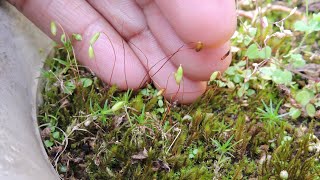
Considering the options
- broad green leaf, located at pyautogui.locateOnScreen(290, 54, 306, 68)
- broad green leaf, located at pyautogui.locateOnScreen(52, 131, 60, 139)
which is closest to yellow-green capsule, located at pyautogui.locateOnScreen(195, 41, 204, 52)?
broad green leaf, located at pyautogui.locateOnScreen(290, 54, 306, 68)

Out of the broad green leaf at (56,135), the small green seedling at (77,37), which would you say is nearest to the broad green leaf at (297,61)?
the small green seedling at (77,37)

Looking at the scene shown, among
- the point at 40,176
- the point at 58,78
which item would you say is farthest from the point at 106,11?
the point at 40,176

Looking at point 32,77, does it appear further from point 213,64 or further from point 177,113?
point 213,64

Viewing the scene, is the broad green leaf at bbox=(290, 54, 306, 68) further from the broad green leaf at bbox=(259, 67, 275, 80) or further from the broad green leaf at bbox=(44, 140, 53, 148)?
the broad green leaf at bbox=(44, 140, 53, 148)

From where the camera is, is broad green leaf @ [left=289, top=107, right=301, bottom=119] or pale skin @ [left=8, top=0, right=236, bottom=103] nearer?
pale skin @ [left=8, top=0, right=236, bottom=103]

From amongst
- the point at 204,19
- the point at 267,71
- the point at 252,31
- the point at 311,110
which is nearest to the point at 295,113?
the point at 311,110

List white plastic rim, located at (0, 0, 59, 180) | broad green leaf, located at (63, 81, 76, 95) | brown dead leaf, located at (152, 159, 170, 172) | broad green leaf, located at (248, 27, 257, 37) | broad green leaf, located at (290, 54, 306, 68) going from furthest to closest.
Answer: broad green leaf, located at (248, 27, 257, 37) → broad green leaf, located at (290, 54, 306, 68) → broad green leaf, located at (63, 81, 76, 95) → brown dead leaf, located at (152, 159, 170, 172) → white plastic rim, located at (0, 0, 59, 180)

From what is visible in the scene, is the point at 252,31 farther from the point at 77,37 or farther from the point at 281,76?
the point at 77,37
